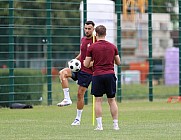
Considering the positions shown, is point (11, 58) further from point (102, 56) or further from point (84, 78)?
point (102, 56)

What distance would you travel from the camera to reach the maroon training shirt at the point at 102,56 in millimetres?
13773

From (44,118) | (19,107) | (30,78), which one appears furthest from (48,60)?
(44,118)

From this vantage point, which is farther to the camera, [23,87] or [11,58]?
[23,87]

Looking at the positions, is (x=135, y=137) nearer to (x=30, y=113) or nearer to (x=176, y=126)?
(x=176, y=126)

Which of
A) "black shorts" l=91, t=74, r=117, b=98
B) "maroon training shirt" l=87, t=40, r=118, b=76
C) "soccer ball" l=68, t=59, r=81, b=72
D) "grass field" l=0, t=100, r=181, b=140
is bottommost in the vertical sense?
"grass field" l=0, t=100, r=181, b=140

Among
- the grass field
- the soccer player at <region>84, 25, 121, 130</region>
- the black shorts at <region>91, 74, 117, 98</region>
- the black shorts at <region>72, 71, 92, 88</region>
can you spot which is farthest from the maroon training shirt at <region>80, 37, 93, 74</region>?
the black shorts at <region>91, 74, 117, 98</region>

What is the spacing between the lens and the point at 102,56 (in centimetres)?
1378

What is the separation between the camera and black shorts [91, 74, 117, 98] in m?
13.8

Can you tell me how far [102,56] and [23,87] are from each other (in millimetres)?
9067

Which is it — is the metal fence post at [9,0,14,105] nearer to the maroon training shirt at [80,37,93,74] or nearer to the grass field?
the grass field

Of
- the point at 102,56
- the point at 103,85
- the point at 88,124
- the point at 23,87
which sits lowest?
the point at 88,124

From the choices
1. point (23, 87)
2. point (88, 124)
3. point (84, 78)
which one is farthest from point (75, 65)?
point (23, 87)

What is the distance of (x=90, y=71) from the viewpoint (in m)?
15.5

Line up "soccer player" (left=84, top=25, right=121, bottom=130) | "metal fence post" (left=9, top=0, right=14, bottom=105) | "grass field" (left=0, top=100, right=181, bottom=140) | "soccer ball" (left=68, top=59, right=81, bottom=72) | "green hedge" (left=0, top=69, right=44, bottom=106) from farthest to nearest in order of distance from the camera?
"green hedge" (left=0, top=69, right=44, bottom=106) < "metal fence post" (left=9, top=0, right=14, bottom=105) < "soccer ball" (left=68, top=59, right=81, bottom=72) < "soccer player" (left=84, top=25, right=121, bottom=130) < "grass field" (left=0, top=100, right=181, bottom=140)
